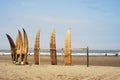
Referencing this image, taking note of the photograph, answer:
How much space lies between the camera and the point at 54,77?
1352 centimetres

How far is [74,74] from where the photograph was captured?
1454 centimetres

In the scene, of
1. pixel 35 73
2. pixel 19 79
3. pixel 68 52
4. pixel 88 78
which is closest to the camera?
pixel 19 79

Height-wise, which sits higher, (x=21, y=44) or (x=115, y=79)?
(x=21, y=44)

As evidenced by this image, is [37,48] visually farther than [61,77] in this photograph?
Yes

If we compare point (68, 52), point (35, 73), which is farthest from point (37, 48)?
point (35, 73)

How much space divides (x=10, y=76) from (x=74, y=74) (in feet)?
10.6

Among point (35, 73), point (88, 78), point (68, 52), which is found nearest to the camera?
point (88, 78)

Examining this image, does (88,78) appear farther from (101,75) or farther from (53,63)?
(53,63)

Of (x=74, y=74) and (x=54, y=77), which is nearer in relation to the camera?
(x=54, y=77)

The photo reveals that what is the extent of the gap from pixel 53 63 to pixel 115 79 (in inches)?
308

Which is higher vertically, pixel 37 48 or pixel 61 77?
pixel 37 48

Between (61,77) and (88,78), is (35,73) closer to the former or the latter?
(61,77)

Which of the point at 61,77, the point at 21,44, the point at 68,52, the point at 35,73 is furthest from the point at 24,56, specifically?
the point at 61,77

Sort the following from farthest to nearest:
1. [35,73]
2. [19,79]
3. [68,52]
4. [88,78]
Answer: [68,52] < [35,73] < [88,78] < [19,79]
